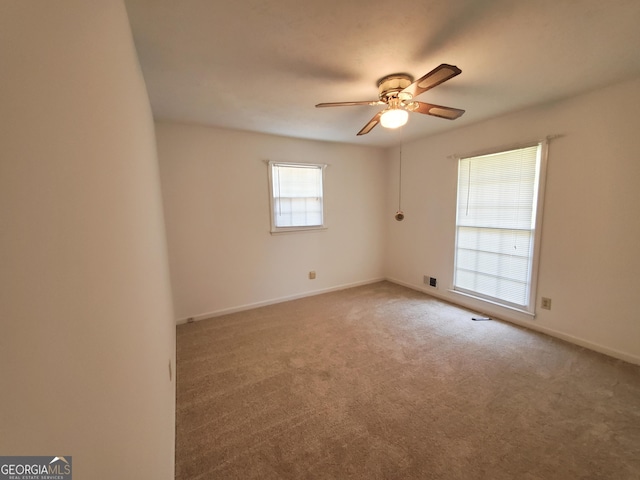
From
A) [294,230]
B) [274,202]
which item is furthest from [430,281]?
[274,202]

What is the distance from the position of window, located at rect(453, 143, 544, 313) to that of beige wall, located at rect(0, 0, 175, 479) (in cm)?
352

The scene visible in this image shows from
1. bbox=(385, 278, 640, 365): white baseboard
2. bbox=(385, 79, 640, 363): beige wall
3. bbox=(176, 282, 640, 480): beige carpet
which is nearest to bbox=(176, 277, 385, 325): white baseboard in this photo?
bbox=(176, 282, 640, 480): beige carpet

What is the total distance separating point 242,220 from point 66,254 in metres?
3.04

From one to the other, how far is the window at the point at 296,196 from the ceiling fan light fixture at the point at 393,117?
190 cm

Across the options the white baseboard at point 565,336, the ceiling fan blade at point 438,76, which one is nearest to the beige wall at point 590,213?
the white baseboard at point 565,336

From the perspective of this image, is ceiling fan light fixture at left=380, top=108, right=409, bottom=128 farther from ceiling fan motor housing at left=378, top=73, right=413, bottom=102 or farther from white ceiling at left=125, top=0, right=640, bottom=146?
white ceiling at left=125, top=0, right=640, bottom=146

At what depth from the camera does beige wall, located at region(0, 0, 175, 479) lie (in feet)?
1.03

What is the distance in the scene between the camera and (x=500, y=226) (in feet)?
10.1

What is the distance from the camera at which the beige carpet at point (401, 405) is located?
143 centimetres

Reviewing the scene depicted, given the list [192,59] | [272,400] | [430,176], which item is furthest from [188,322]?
[430,176]

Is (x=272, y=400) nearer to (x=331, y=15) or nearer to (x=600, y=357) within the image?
(x=331, y=15)

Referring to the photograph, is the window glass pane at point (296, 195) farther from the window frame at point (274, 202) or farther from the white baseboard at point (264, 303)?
the white baseboard at point (264, 303)
